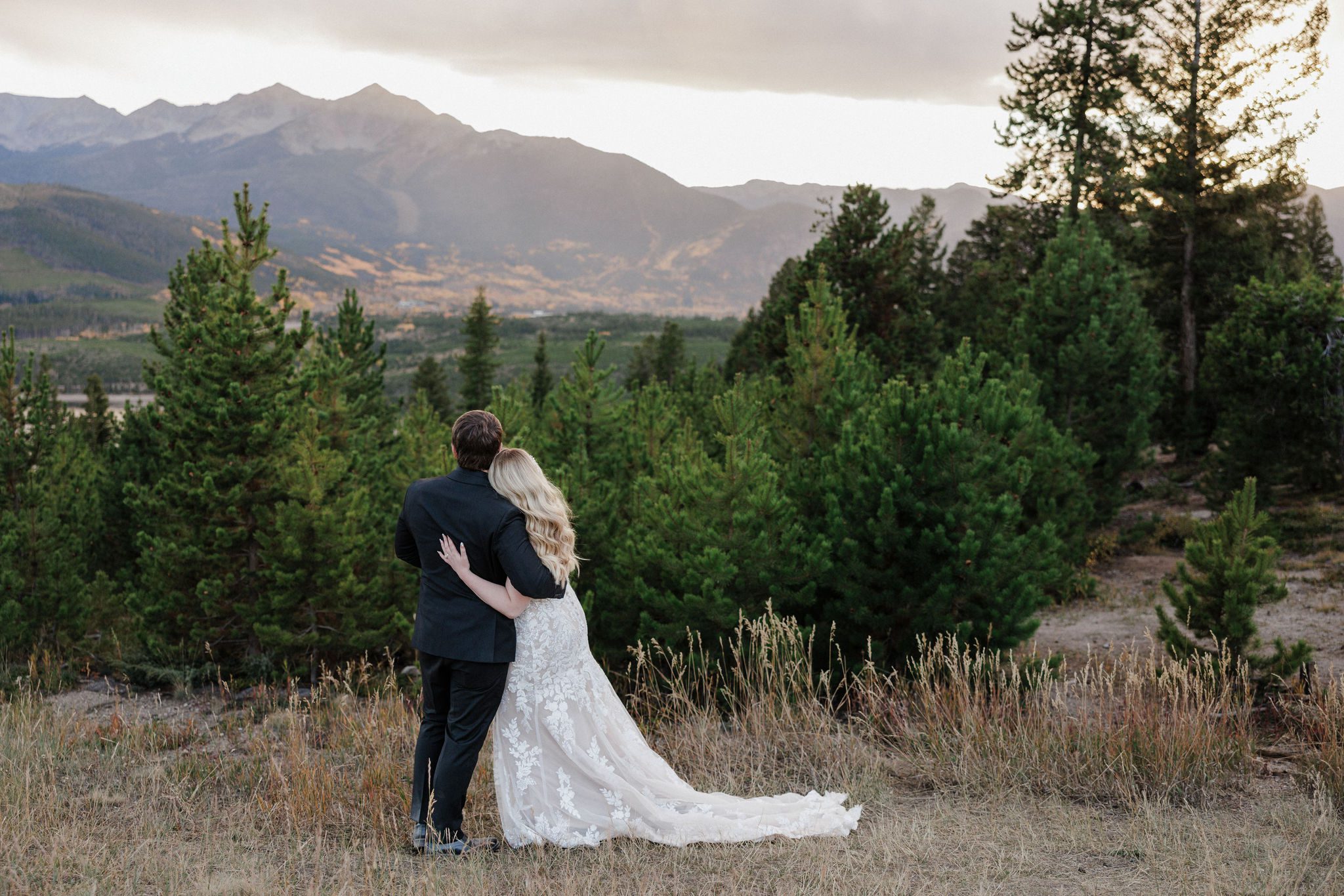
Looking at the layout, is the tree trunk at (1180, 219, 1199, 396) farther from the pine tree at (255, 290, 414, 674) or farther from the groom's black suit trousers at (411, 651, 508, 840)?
the groom's black suit trousers at (411, 651, 508, 840)

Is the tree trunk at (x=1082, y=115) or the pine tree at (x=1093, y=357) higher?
the tree trunk at (x=1082, y=115)

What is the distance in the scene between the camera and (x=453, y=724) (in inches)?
190

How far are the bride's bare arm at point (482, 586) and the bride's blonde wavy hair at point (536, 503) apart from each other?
0.24 m

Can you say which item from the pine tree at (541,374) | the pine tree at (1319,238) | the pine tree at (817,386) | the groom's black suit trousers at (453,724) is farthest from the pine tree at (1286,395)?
the pine tree at (541,374)

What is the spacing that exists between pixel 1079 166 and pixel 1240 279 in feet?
25.8

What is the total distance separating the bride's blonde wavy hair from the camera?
4684mm

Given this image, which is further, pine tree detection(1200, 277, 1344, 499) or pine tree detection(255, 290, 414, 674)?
pine tree detection(1200, 277, 1344, 499)

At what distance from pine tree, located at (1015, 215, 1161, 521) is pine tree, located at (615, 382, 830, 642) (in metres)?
11.2

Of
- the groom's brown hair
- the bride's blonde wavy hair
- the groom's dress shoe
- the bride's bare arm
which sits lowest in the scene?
the groom's dress shoe

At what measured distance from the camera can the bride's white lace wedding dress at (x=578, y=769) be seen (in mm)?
4980

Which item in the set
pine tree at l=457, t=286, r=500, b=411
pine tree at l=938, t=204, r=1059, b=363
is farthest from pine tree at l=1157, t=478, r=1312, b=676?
pine tree at l=457, t=286, r=500, b=411

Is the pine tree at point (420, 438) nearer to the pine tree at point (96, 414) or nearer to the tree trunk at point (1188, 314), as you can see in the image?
the tree trunk at point (1188, 314)

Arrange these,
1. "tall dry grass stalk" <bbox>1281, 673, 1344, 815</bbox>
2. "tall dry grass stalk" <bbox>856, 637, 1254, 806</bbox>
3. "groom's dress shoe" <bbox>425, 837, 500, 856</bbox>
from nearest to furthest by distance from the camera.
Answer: "groom's dress shoe" <bbox>425, 837, 500, 856</bbox> → "tall dry grass stalk" <bbox>1281, 673, 1344, 815</bbox> → "tall dry grass stalk" <bbox>856, 637, 1254, 806</bbox>

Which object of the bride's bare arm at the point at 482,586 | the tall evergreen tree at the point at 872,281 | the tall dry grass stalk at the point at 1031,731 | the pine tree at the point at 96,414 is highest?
the tall evergreen tree at the point at 872,281
